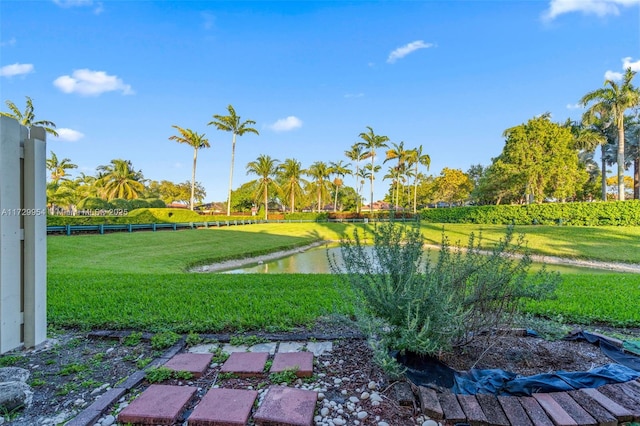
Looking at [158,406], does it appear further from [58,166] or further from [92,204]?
[58,166]

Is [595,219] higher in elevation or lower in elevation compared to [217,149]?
lower

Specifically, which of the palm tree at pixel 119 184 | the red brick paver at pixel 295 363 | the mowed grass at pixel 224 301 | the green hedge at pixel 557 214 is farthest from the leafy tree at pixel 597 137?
the palm tree at pixel 119 184

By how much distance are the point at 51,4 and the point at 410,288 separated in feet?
35.1

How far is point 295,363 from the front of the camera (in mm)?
1977

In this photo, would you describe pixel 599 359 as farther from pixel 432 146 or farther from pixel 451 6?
pixel 432 146

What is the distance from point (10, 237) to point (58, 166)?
42.4 m

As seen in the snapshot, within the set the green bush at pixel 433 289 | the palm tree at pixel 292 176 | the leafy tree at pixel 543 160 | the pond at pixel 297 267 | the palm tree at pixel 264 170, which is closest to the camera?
the green bush at pixel 433 289

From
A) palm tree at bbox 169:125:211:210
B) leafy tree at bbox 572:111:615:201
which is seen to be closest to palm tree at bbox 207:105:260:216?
palm tree at bbox 169:125:211:210

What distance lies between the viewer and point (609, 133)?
22.6m

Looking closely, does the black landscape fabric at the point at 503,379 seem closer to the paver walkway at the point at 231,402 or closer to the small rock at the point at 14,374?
the paver walkway at the point at 231,402

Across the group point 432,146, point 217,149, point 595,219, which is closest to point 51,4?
point 217,149

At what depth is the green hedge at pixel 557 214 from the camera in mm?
15539

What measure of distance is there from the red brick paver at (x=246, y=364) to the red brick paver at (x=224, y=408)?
216mm

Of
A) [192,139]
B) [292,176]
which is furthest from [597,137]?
[192,139]
